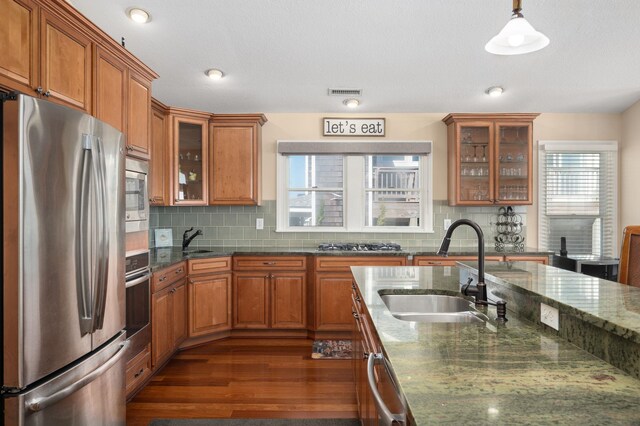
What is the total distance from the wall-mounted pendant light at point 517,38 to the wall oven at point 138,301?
249 centimetres

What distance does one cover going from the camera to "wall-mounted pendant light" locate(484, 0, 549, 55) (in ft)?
5.26

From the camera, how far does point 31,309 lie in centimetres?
148

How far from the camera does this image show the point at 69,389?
1.60 metres

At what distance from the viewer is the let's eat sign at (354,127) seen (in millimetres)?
4285

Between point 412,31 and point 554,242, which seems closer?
point 412,31

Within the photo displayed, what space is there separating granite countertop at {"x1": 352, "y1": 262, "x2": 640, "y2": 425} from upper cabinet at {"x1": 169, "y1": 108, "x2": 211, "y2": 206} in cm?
298

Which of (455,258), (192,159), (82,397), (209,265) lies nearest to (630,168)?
(455,258)

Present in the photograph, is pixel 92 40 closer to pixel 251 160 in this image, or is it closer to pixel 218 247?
pixel 251 160

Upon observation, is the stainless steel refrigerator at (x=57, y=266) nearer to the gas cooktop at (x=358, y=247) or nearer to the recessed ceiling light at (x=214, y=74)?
the recessed ceiling light at (x=214, y=74)

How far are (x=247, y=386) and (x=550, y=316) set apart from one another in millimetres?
2214

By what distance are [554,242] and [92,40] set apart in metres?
4.97

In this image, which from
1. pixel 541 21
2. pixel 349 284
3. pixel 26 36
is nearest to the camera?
pixel 26 36

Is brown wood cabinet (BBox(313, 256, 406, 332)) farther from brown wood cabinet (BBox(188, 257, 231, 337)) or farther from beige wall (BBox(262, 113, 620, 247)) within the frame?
beige wall (BBox(262, 113, 620, 247))

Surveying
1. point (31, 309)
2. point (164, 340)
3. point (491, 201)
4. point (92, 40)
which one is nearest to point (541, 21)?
point (491, 201)
